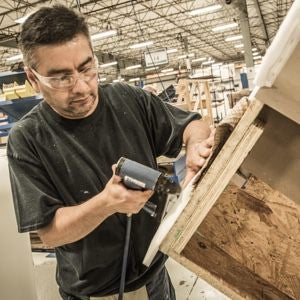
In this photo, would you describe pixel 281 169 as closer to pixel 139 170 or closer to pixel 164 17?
pixel 139 170

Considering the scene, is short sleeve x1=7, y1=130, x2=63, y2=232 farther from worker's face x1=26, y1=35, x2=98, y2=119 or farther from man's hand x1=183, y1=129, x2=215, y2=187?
man's hand x1=183, y1=129, x2=215, y2=187

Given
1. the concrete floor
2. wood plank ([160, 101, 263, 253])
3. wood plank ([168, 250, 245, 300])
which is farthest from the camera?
the concrete floor

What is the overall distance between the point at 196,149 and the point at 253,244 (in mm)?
288

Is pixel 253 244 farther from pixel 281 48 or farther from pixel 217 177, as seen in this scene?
pixel 281 48

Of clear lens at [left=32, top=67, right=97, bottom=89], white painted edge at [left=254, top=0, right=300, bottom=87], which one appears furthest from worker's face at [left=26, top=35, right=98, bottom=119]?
white painted edge at [left=254, top=0, right=300, bottom=87]

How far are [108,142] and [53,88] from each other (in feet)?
0.83

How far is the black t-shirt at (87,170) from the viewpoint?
120cm

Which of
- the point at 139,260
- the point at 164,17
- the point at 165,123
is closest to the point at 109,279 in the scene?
the point at 139,260

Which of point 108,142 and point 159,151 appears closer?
point 108,142

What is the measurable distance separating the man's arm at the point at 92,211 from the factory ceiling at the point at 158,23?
908 centimetres

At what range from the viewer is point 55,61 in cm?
117

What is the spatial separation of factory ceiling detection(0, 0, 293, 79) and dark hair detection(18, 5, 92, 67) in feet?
28.6

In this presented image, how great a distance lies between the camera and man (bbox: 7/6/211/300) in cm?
115

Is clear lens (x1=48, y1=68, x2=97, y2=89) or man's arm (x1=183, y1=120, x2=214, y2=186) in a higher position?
clear lens (x1=48, y1=68, x2=97, y2=89)
